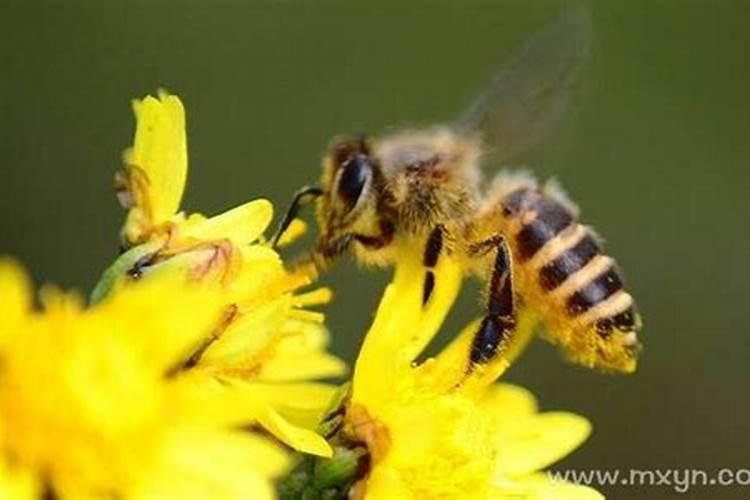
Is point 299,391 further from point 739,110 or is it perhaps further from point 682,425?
point 739,110

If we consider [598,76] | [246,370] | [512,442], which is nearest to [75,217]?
[598,76]

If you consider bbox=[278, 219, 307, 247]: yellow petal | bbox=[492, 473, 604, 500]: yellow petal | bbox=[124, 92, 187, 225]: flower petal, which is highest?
bbox=[124, 92, 187, 225]: flower petal

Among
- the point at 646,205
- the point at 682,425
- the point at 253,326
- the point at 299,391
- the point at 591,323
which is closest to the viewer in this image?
the point at 253,326

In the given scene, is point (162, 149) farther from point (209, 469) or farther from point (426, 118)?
point (426, 118)

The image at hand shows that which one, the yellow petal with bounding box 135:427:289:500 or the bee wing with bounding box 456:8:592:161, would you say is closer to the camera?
the yellow petal with bounding box 135:427:289:500

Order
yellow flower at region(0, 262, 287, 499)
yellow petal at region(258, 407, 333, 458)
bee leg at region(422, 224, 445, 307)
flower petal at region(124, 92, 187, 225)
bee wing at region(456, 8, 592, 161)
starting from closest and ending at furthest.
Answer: yellow flower at region(0, 262, 287, 499), yellow petal at region(258, 407, 333, 458), flower petal at region(124, 92, 187, 225), bee leg at region(422, 224, 445, 307), bee wing at region(456, 8, 592, 161)

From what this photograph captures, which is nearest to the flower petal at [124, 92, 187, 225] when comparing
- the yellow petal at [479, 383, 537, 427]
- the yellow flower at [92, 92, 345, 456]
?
the yellow flower at [92, 92, 345, 456]

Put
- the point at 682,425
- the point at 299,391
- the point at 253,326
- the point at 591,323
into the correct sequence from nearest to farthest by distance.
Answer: the point at 253,326 → the point at 299,391 → the point at 591,323 → the point at 682,425

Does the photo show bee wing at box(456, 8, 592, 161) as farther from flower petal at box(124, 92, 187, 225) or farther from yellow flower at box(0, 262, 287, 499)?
yellow flower at box(0, 262, 287, 499)
